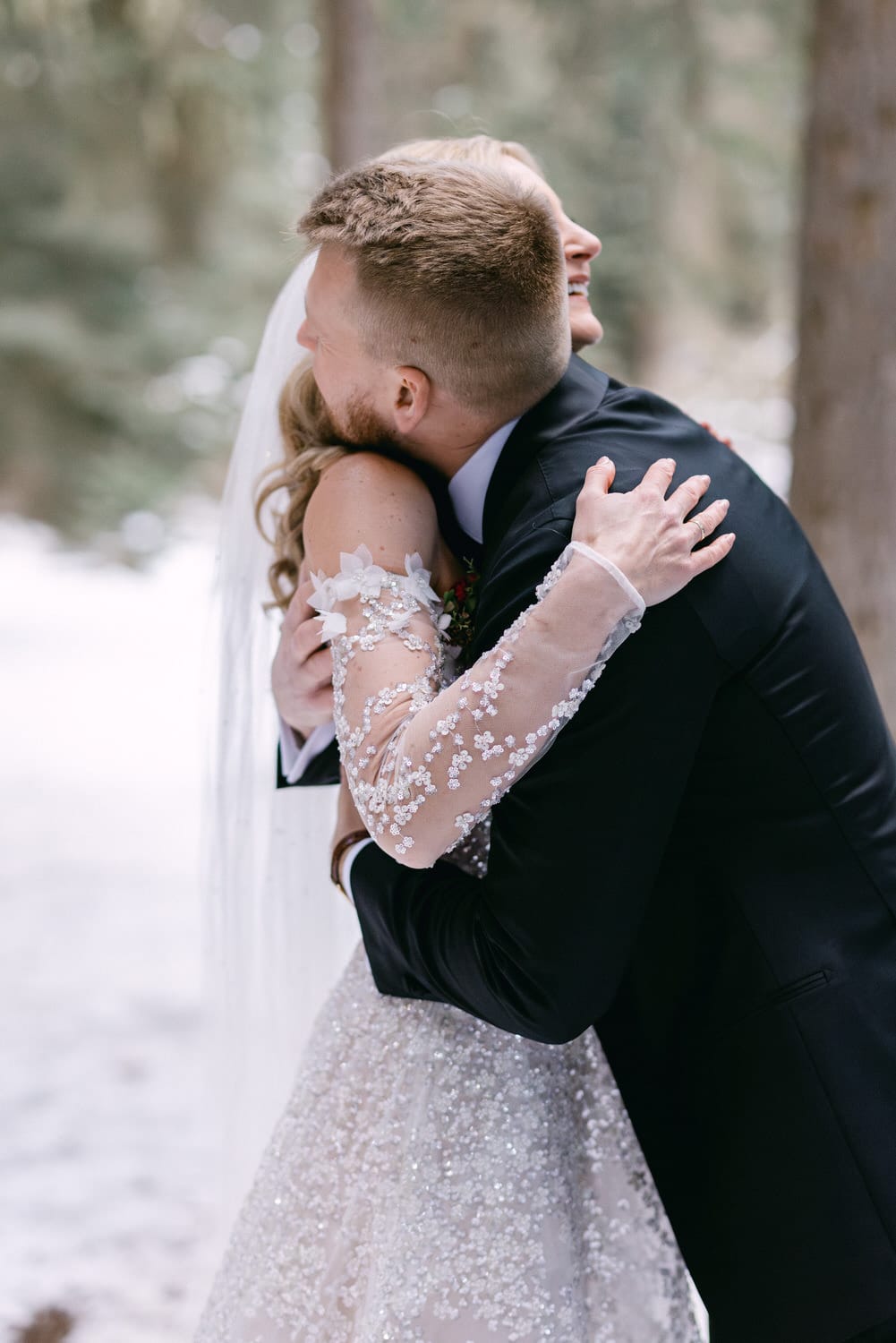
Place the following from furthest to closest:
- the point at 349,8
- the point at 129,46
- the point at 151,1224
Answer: the point at 129,46
the point at 349,8
the point at 151,1224

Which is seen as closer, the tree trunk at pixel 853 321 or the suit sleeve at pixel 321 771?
the suit sleeve at pixel 321 771

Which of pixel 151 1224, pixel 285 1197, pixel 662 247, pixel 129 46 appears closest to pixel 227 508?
pixel 285 1197

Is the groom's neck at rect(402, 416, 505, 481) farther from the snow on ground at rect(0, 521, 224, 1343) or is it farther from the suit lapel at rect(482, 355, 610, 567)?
the snow on ground at rect(0, 521, 224, 1343)

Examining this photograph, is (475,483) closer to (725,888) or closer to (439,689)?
(439,689)

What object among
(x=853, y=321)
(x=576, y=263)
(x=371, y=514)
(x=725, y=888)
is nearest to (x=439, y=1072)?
(x=725, y=888)

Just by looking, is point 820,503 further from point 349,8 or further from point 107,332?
point 107,332

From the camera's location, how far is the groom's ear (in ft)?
4.82

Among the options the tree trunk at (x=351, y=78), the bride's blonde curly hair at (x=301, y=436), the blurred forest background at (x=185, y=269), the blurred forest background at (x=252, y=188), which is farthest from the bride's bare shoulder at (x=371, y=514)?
the blurred forest background at (x=252, y=188)

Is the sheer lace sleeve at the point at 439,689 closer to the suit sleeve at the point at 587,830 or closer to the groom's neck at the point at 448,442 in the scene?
the suit sleeve at the point at 587,830

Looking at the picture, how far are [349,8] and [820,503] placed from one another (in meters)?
3.82

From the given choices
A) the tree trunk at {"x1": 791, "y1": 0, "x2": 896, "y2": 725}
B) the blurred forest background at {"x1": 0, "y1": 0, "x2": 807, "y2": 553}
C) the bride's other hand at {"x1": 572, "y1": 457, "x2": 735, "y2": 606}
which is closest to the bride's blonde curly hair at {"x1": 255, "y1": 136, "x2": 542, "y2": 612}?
the bride's other hand at {"x1": 572, "y1": 457, "x2": 735, "y2": 606}

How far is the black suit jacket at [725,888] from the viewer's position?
1.33 meters

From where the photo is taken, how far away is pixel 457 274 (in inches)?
54.8

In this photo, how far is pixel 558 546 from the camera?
1360 millimetres
